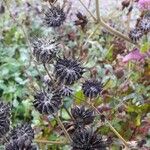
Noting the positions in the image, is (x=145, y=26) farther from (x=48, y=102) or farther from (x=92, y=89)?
(x=48, y=102)

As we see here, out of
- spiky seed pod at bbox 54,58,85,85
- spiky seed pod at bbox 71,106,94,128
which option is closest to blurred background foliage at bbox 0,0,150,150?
spiky seed pod at bbox 71,106,94,128

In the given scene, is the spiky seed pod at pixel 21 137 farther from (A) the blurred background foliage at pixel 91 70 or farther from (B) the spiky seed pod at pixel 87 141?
(A) the blurred background foliage at pixel 91 70

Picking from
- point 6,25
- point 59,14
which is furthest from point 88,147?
point 6,25

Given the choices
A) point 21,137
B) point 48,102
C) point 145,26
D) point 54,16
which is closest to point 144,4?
point 145,26

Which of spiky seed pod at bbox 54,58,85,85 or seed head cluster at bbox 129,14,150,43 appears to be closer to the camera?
spiky seed pod at bbox 54,58,85,85

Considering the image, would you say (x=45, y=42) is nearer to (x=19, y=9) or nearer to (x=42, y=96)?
(x=42, y=96)

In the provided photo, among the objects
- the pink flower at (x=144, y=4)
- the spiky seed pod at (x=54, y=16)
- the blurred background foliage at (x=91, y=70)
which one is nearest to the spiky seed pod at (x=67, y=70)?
the blurred background foliage at (x=91, y=70)

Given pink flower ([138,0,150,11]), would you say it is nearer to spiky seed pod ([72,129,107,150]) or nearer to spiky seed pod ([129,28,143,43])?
spiky seed pod ([129,28,143,43])
